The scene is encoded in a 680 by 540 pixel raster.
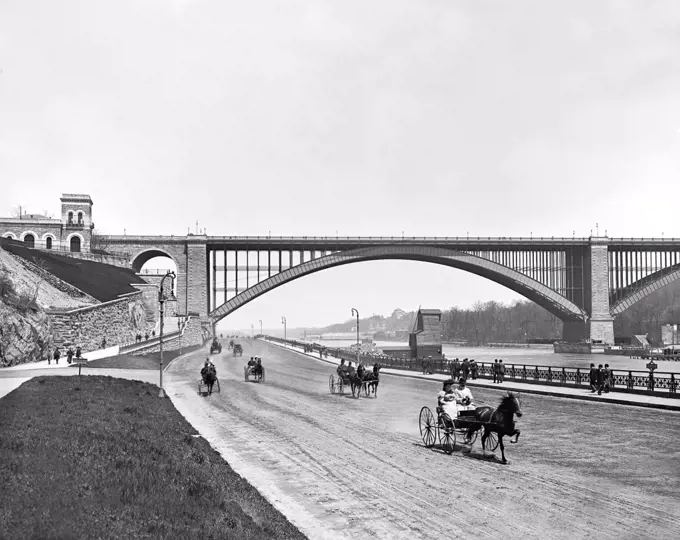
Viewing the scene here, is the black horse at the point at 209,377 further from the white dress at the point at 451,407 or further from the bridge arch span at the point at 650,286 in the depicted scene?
the bridge arch span at the point at 650,286

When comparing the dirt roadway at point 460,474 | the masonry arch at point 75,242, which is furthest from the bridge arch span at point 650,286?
the masonry arch at point 75,242

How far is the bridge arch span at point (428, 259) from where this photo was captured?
9056 cm

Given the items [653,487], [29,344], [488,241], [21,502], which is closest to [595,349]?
[488,241]

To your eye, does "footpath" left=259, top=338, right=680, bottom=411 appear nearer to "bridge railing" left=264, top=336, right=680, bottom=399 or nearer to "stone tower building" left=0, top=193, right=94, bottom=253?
"bridge railing" left=264, top=336, right=680, bottom=399

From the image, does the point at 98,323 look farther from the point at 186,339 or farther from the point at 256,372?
the point at 256,372

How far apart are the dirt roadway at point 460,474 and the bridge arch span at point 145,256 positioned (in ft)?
237

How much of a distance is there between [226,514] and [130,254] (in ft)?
290

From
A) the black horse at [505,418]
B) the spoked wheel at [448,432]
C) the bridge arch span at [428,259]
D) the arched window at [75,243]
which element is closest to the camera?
the black horse at [505,418]

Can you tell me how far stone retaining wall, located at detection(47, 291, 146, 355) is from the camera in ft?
163

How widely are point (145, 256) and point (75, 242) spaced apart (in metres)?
10.3

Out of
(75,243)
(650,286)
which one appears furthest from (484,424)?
(650,286)

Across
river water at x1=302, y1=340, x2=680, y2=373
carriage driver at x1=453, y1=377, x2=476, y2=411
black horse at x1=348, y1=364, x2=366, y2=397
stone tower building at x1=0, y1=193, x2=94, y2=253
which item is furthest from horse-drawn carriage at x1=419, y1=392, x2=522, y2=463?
stone tower building at x1=0, y1=193, x2=94, y2=253

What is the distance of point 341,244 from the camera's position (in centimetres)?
9488

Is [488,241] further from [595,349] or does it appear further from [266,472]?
[266,472]
